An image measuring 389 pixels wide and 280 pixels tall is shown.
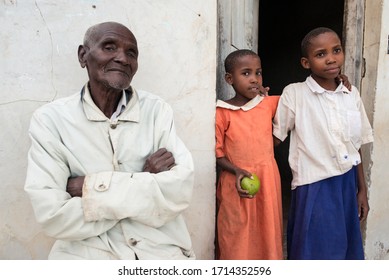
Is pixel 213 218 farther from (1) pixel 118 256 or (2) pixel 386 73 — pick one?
(2) pixel 386 73

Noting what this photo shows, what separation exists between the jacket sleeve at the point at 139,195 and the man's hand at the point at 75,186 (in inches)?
2.8

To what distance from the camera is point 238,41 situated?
2.85 m

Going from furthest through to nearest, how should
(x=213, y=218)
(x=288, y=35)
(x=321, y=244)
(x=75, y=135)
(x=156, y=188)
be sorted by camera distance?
(x=288, y=35) → (x=213, y=218) → (x=321, y=244) → (x=75, y=135) → (x=156, y=188)

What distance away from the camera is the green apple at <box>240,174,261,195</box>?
229 centimetres

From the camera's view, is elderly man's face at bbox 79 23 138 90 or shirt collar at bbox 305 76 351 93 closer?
elderly man's face at bbox 79 23 138 90

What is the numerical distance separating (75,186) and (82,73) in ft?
2.90

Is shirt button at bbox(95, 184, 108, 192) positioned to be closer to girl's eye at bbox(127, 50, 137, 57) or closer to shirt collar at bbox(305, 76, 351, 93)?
girl's eye at bbox(127, 50, 137, 57)

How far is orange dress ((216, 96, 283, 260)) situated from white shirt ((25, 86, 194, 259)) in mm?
536

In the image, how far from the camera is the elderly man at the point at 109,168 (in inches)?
70.9

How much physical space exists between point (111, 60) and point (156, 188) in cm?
69

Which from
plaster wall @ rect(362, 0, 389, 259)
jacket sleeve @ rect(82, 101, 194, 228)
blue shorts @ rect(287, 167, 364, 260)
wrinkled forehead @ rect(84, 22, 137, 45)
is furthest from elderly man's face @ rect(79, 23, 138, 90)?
plaster wall @ rect(362, 0, 389, 259)

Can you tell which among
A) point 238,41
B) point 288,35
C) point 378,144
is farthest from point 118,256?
point 288,35

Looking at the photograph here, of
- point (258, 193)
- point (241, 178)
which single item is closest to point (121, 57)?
point (241, 178)

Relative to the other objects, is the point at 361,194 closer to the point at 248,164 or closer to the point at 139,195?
the point at 248,164
